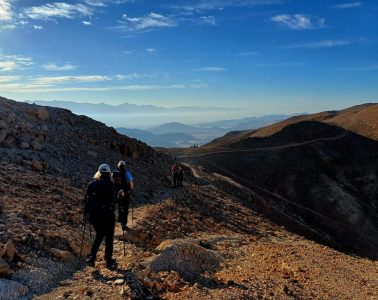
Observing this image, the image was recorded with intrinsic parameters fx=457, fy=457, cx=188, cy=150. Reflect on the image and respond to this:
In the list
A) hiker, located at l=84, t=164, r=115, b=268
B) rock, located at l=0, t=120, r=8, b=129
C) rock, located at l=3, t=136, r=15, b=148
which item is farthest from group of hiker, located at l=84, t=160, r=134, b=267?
rock, located at l=0, t=120, r=8, b=129

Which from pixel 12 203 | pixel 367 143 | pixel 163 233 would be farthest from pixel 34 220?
pixel 367 143

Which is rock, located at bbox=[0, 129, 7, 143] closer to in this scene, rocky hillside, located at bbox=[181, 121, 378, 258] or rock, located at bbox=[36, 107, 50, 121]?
rock, located at bbox=[36, 107, 50, 121]

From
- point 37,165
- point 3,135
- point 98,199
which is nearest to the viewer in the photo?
point 98,199

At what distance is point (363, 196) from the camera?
207 feet

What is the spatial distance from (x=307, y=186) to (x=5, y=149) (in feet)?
157

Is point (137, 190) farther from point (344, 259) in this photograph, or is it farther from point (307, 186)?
point (307, 186)

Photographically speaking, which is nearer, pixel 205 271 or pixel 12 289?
pixel 12 289

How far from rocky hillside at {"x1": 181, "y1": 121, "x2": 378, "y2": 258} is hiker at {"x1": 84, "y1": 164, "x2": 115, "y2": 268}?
31.5 m

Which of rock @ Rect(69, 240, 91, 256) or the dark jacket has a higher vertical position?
the dark jacket

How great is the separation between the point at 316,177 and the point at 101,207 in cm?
5880

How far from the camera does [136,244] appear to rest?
48.9 feet

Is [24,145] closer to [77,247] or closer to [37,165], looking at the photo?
[37,165]

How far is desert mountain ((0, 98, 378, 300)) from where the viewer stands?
10164 millimetres

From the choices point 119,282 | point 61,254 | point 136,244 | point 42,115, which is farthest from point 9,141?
point 119,282
